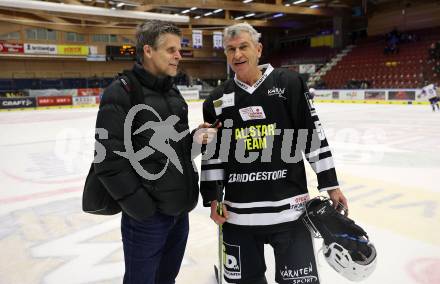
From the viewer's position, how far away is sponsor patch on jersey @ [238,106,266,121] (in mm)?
1897

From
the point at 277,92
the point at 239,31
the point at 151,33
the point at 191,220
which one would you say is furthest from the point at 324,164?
the point at 191,220

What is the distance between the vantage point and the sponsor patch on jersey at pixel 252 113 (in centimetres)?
190

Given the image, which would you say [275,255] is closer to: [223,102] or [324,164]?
[324,164]

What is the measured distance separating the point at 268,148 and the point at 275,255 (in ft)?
1.74

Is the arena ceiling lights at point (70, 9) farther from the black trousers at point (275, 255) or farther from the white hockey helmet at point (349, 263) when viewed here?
the white hockey helmet at point (349, 263)

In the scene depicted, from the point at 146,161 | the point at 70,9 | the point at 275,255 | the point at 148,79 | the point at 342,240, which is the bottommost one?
the point at 275,255

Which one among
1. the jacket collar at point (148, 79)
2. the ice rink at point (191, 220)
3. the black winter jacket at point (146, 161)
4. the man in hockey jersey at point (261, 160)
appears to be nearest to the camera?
the black winter jacket at point (146, 161)

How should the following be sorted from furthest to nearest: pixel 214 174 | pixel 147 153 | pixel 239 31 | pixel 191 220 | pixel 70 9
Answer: pixel 70 9 < pixel 191 220 < pixel 214 174 < pixel 239 31 < pixel 147 153

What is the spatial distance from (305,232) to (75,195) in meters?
3.53

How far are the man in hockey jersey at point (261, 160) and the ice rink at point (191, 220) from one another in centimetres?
85

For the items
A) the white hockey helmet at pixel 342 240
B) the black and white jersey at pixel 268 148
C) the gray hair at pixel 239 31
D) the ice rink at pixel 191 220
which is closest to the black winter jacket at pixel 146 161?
the black and white jersey at pixel 268 148

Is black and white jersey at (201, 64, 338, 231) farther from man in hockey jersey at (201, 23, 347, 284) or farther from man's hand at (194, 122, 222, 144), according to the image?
man's hand at (194, 122, 222, 144)

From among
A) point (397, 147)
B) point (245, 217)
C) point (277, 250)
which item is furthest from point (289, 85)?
point (397, 147)

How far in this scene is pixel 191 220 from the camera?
12.3ft
